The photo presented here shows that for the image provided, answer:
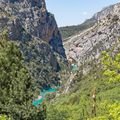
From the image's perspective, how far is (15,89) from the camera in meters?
41.1

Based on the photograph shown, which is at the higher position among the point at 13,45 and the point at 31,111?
the point at 13,45

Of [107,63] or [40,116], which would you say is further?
[40,116]

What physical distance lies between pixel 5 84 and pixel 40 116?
540cm

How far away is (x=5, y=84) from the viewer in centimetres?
4197

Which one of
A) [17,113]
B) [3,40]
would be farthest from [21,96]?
[3,40]

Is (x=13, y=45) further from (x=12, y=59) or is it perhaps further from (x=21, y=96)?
(x=21, y=96)

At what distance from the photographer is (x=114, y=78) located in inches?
822

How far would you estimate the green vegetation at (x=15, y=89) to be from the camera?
40.7 m

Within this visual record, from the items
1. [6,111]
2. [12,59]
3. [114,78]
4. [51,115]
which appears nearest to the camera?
[114,78]

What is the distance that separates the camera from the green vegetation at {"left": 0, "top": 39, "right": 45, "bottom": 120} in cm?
4072

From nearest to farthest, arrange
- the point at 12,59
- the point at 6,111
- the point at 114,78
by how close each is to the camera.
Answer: the point at 114,78 < the point at 6,111 < the point at 12,59

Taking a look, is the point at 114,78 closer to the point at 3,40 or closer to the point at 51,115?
the point at 3,40

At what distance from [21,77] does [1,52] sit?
4112mm

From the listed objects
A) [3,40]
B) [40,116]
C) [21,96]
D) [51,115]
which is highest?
[3,40]
